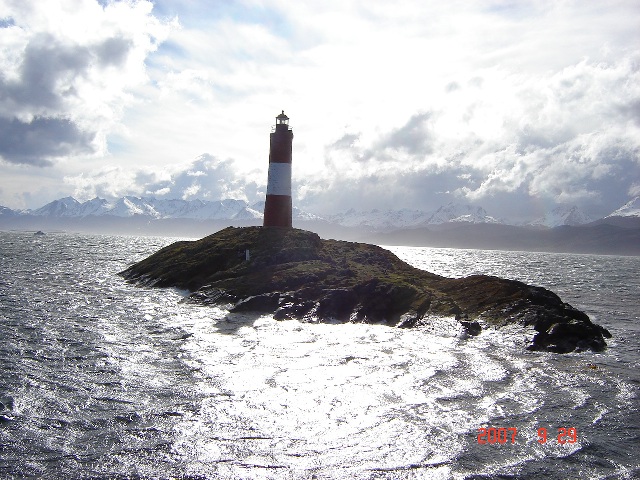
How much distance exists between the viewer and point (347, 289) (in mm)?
39844

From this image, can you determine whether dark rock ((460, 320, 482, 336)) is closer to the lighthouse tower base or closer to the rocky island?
the rocky island

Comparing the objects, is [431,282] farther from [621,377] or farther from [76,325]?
[76,325]

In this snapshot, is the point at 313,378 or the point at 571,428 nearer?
the point at 571,428

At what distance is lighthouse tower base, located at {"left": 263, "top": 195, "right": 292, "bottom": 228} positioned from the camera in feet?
207

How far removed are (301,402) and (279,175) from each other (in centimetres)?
4536

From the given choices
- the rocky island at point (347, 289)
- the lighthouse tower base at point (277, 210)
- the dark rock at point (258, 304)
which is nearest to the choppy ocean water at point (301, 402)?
the rocky island at point (347, 289)

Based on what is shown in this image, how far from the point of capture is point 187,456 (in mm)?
14805

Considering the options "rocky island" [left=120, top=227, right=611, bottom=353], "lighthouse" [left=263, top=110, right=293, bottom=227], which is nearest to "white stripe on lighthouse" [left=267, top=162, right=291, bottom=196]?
"lighthouse" [left=263, top=110, right=293, bottom=227]

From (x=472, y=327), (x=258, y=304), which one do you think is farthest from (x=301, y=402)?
(x=258, y=304)

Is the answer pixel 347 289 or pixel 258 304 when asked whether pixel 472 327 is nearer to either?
pixel 347 289

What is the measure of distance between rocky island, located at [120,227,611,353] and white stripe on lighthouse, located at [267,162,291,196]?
18.6ft

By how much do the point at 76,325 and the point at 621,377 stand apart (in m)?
28.8

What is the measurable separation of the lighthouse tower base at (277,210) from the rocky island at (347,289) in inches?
152

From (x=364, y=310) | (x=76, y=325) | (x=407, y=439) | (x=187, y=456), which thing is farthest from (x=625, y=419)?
(x=76, y=325)
